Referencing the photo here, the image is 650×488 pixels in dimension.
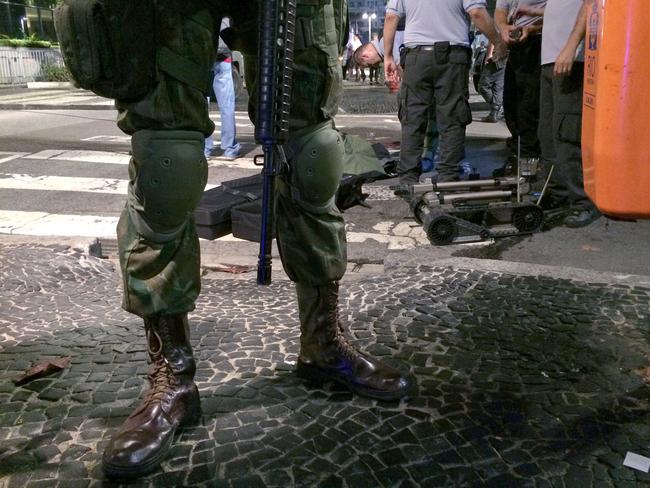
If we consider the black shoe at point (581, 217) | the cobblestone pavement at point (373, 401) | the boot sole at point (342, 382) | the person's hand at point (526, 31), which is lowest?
the cobblestone pavement at point (373, 401)

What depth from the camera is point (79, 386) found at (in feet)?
6.36

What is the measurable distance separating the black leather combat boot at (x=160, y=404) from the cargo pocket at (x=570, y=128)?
273cm

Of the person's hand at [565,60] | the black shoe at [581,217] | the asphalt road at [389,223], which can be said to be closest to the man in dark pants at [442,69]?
the asphalt road at [389,223]

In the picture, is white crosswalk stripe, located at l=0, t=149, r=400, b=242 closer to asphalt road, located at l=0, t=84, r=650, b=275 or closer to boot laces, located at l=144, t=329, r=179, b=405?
asphalt road, located at l=0, t=84, r=650, b=275

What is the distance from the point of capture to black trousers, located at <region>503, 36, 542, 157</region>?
526 centimetres

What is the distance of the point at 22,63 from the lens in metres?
21.5

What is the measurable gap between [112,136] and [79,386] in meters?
6.78

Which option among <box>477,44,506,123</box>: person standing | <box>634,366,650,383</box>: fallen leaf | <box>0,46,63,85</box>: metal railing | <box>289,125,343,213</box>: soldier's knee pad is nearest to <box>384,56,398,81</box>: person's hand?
<box>477,44,506,123</box>: person standing

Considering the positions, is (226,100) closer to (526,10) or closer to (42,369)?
(526,10)

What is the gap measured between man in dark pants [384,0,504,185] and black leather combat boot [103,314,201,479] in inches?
131

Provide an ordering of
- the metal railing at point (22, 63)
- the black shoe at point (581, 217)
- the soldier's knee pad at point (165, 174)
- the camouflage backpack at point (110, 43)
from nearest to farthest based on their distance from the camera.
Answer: the camouflage backpack at point (110, 43)
the soldier's knee pad at point (165, 174)
the black shoe at point (581, 217)
the metal railing at point (22, 63)

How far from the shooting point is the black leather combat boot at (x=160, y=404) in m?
1.53

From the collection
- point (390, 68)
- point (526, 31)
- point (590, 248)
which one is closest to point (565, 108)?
point (590, 248)

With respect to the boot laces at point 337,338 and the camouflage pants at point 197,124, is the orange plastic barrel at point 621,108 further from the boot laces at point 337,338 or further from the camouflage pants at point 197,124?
the boot laces at point 337,338
